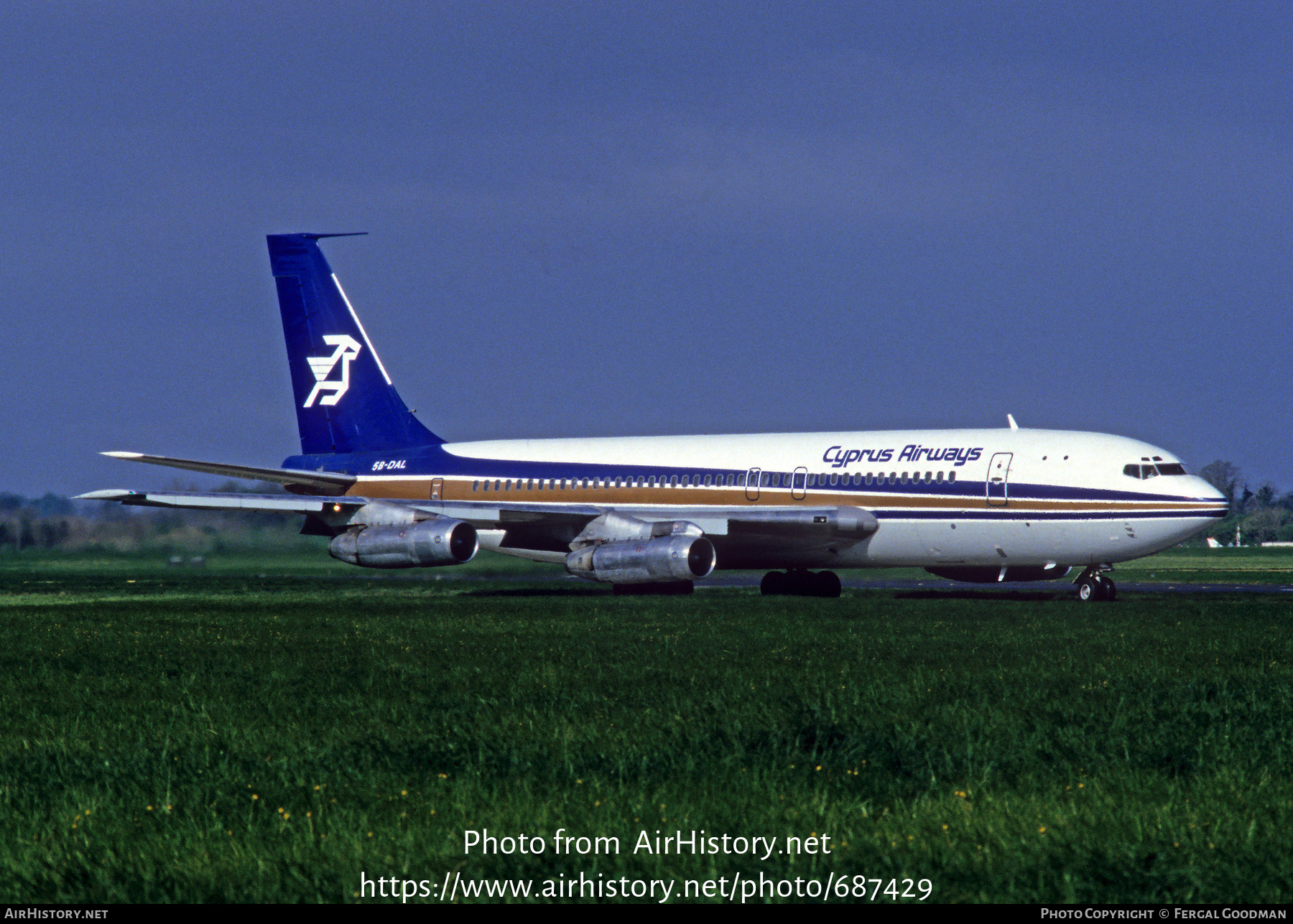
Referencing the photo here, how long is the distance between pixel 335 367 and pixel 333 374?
0.24 metres

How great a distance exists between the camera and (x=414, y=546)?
3969 centimetres

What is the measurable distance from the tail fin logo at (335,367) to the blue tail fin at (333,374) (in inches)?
0.9

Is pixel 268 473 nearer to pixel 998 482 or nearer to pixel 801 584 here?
pixel 801 584

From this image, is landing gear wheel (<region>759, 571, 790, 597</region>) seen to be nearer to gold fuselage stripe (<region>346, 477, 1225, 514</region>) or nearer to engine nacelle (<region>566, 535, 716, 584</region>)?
gold fuselage stripe (<region>346, 477, 1225, 514</region>)

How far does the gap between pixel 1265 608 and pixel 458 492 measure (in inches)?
945

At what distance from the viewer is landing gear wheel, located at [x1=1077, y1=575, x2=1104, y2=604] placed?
3684 cm

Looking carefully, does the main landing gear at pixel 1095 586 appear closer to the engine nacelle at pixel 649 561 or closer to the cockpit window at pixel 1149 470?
the cockpit window at pixel 1149 470

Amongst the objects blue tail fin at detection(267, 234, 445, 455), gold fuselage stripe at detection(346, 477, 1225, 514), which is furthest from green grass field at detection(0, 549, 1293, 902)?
blue tail fin at detection(267, 234, 445, 455)

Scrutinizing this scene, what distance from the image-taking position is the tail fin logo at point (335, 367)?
4838cm

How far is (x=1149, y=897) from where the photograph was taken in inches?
278

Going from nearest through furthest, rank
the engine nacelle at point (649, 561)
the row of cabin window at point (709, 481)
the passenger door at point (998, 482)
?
the passenger door at point (998, 482), the engine nacelle at point (649, 561), the row of cabin window at point (709, 481)

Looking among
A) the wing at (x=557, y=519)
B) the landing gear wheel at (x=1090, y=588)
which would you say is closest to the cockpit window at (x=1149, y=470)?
the landing gear wheel at (x=1090, y=588)

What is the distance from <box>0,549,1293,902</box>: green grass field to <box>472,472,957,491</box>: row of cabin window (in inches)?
557
